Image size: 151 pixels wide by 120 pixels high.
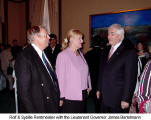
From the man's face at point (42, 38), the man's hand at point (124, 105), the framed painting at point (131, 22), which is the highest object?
the framed painting at point (131, 22)

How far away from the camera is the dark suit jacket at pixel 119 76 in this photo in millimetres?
1886

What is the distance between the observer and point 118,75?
6.37 feet

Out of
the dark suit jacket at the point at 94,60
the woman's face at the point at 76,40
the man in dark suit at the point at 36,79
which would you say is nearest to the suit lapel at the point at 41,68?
the man in dark suit at the point at 36,79

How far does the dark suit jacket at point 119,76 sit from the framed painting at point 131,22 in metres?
2.85

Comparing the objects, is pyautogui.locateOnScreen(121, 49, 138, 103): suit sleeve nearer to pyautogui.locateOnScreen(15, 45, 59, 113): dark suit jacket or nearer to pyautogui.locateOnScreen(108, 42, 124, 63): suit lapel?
pyautogui.locateOnScreen(108, 42, 124, 63): suit lapel

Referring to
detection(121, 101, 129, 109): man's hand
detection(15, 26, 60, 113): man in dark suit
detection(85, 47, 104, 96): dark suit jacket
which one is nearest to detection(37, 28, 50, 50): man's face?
detection(15, 26, 60, 113): man in dark suit

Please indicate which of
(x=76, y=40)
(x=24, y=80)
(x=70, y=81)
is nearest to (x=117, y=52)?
(x=76, y=40)

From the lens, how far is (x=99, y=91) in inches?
90.4

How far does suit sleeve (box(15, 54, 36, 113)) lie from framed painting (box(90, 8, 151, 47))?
380cm

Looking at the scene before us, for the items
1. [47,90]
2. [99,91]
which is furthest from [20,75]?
[99,91]

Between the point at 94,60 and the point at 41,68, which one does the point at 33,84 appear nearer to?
the point at 41,68

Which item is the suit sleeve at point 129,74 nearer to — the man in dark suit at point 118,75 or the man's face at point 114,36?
the man in dark suit at point 118,75

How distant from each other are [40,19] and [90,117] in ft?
19.2

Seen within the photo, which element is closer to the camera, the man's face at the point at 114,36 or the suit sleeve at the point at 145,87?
the suit sleeve at the point at 145,87
